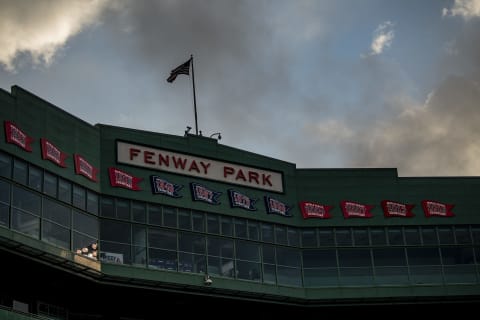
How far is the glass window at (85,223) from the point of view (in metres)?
46.3

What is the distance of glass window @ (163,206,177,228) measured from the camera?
50.2 metres

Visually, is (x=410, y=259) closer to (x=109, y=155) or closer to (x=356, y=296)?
(x=356, y=296)

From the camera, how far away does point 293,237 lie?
55.1 meters

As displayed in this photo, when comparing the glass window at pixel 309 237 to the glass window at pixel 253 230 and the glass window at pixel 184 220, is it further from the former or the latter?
the glass window at pixel 184 220

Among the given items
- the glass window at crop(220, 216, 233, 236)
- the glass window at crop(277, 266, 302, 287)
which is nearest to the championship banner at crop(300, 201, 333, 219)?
the glass window at crop(277, 266, 302, 287)

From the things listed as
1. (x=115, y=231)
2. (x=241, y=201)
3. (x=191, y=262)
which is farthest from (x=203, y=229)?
(x=115, y=231)

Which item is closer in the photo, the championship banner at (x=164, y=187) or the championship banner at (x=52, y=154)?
the championship banner at (x=52, y=154)

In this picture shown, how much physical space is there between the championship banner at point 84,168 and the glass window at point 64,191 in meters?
0.92

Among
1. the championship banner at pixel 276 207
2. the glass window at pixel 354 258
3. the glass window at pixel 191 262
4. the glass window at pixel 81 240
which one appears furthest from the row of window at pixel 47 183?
the glass window at pixel 354 258

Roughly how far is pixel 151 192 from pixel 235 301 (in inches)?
330

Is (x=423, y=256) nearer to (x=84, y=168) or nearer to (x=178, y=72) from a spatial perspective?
(x=178, y=72)

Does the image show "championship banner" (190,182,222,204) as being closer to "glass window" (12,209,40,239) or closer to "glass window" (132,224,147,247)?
"glass window" (132,224,147,247)

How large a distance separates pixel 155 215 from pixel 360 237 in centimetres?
1414

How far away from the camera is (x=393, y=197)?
57.8 m
